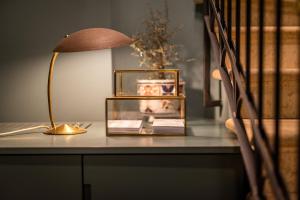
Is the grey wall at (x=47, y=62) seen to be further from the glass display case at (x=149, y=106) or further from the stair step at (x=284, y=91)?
the stair step at (x=284, y=91)

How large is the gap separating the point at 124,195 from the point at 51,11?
3.72ft

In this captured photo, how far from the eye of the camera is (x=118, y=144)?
1.46 meters

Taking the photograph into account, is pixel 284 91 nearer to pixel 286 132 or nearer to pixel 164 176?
pixel 286 132

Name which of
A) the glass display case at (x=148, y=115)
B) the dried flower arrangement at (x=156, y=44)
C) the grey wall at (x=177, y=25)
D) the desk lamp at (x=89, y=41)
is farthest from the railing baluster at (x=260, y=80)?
the grey wall at (x=177, y=25)

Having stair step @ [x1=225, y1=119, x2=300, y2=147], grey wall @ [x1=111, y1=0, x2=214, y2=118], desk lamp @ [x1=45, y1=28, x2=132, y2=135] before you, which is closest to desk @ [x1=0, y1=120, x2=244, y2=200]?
stair step @ [x1=225, y1=119, x2=300, y2=147]

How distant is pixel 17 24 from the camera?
7.11 ft

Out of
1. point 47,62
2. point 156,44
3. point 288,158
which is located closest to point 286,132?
point 288,158

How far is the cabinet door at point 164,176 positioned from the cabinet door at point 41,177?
5cm

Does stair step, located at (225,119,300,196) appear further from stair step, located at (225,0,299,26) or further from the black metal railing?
stair step, located at (225,0,299,26)

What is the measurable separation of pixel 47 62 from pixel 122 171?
96 cm

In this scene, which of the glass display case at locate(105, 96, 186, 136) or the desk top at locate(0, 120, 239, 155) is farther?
the glass display case at locate(105, 96, 186, 136)

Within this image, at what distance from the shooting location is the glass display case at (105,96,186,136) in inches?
64.6

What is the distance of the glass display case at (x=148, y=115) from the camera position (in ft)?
5.38

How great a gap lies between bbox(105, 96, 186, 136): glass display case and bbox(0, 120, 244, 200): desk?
17 centimetres
